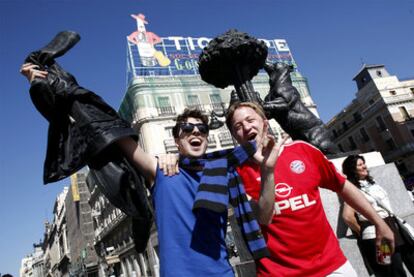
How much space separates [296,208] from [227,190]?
0.53m

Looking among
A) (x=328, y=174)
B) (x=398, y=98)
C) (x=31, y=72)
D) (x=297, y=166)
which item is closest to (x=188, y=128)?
(x=297, y=166)

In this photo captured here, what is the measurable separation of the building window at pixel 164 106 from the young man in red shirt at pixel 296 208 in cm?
3031

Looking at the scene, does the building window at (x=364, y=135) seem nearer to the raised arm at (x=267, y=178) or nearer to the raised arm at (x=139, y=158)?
the raised arm at (x=267, y=178)

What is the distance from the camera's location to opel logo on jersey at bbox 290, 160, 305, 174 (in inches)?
75.7

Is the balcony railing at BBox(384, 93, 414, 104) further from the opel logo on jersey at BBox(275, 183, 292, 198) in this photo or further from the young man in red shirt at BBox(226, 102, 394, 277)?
the opel logo on jersey at BBox(275, 183, 292, 198)

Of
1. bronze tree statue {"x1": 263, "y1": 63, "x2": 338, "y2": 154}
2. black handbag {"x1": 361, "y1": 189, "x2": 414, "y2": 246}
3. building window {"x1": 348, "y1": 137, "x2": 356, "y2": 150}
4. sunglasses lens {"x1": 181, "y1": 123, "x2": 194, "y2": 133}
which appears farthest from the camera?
building window {"x1": 348, "y1": 137, "x2": 356, "y2": 150}

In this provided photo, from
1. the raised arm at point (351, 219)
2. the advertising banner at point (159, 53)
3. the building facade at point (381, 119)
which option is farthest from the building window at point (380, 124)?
the raised arm at point (351, 219)

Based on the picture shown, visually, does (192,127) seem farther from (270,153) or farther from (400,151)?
(400,151)

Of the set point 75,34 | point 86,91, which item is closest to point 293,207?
point 86,91

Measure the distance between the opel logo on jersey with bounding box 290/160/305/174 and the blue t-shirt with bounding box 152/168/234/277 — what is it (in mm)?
615

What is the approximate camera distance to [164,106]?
32.5 metres

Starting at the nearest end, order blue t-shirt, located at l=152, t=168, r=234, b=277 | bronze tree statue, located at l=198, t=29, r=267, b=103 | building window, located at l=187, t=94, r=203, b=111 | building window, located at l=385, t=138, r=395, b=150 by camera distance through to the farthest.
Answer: blue t-shirt, located at l=152, t=168, r=234, b=277 → bronze tree statue, located at l=198, t=29, r=267, b=103 → building window, located at l=187, t=94, r=203, b=111 → building window, located at l=385, t=138, r=395, b=150

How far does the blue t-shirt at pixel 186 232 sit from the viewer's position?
138cm

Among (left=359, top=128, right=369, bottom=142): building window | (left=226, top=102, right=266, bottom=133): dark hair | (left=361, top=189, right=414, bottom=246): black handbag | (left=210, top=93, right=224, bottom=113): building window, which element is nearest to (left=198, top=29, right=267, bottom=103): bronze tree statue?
(left=361, top=189, right=414, bottom=246): black handbag
